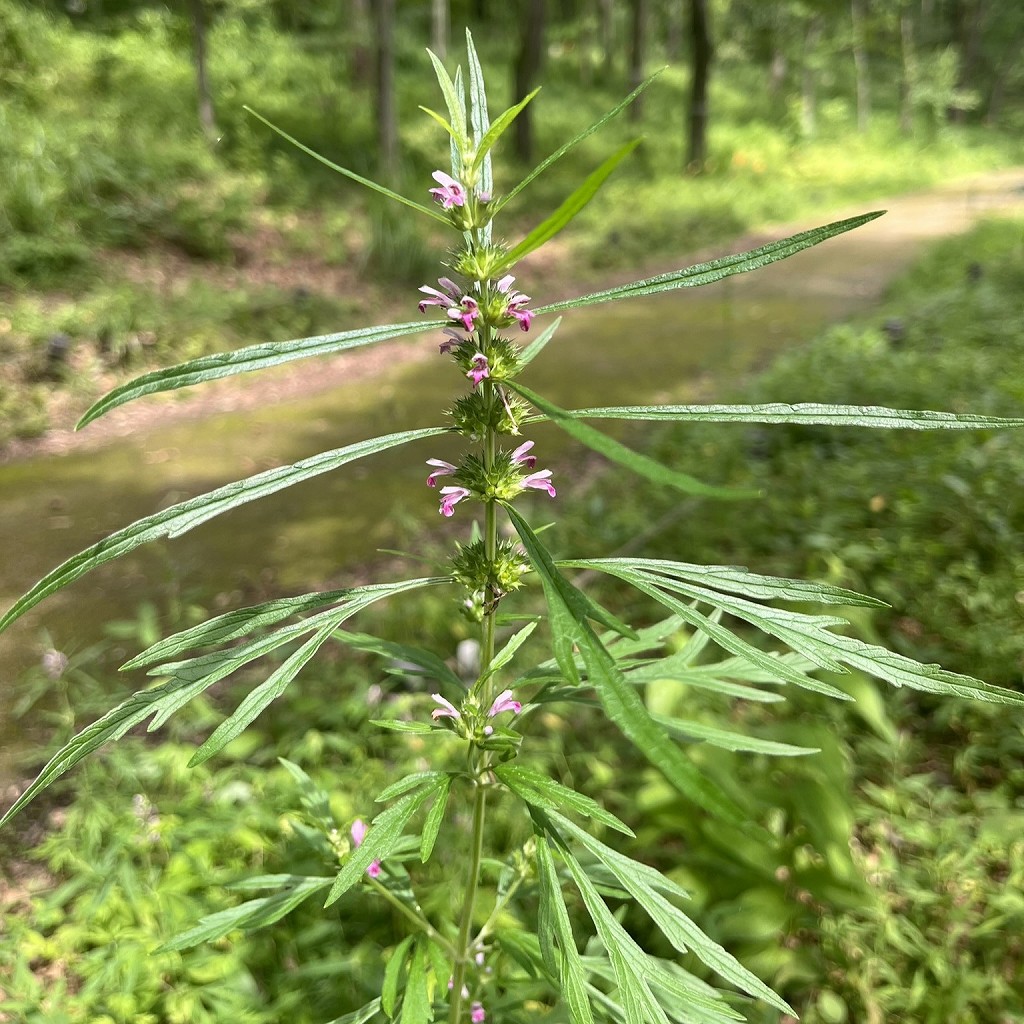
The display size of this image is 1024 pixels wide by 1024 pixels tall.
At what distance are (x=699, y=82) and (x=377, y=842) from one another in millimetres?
14812

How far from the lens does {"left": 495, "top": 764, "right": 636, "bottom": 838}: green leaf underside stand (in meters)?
0.76

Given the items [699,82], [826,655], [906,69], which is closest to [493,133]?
[826,655]

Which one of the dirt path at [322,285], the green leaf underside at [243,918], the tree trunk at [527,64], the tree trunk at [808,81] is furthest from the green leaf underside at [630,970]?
the tree trunk at [808,81]

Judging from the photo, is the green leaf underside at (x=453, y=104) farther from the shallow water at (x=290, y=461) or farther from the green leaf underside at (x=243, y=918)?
the shallow water at (x=290, y=461)

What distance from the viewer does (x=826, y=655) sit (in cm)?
71

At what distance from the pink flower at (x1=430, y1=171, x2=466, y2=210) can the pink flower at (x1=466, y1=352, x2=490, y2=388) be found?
17 cm

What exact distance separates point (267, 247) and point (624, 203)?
6.66 meters

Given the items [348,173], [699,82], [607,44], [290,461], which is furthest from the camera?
[607,44]

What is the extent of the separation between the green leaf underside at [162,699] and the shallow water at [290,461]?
2427mm

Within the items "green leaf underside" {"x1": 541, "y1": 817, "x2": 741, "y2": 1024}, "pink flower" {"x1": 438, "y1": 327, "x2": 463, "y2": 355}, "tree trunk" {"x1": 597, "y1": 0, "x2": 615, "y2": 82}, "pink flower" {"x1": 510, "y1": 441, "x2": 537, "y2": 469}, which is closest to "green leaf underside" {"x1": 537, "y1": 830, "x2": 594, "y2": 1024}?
"green leaf underside" {"x1": 541, "y1": 817, "x2": 741, "y2": 1024}

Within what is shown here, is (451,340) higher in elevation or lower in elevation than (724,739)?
higher

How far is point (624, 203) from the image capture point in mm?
11961

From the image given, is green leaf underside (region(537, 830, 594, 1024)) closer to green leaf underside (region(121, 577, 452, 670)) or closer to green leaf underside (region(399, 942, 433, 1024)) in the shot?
green leaf underside (region(399, 942, 433, 1024))

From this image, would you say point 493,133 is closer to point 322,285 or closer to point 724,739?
point 724,739
